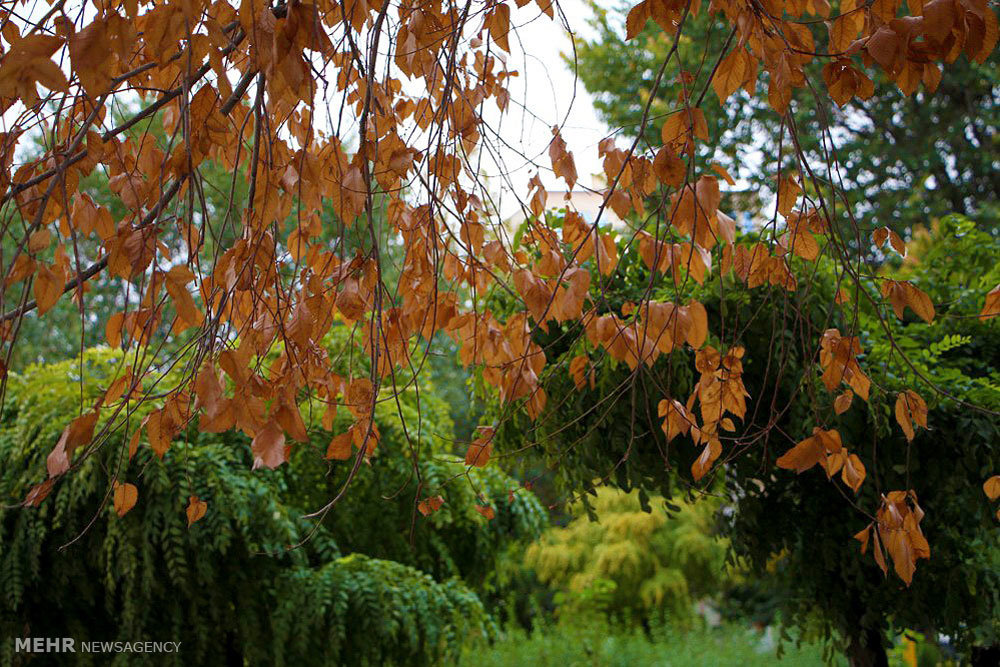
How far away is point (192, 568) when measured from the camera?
Answer: 261 centimetres

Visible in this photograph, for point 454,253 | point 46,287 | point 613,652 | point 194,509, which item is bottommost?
point 613,652

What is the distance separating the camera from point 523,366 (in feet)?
4.64

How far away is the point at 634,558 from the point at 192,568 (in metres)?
4.16

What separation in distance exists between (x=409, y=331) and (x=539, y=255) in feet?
1.76

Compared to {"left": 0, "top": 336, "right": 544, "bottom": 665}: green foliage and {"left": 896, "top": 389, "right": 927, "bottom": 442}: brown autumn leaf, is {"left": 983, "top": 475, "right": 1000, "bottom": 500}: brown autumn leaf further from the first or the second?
{"left": 0, "top": 336, "right": 544, "bottom": 665}: green foliage

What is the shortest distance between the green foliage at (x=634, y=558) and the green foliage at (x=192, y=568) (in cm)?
340

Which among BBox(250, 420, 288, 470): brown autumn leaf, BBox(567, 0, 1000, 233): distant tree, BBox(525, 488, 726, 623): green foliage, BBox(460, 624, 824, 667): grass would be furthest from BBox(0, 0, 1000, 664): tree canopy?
BBox(567, 0, 1000, 233): distant tree

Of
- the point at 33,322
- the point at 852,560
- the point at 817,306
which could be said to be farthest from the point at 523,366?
the point at 33,322

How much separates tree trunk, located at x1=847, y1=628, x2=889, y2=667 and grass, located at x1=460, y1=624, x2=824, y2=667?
220 cm

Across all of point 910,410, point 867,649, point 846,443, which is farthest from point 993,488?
point 867,649

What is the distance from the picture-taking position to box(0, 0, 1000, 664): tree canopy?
994 millimetres

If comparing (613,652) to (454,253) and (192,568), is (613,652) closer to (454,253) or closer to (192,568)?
(192,568)

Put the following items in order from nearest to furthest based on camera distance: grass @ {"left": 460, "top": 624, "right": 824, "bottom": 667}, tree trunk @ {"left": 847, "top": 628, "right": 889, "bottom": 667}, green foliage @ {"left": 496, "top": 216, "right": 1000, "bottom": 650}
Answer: green foliage @ {"left": 496, "top": 216, "right": 1000, "bottom": 650} → tree trunk @ {"left": 847, "top": 628, "right": 889, "bottom": 667} → grass @ {"left": 460, "top": 624, "right": 824, "bottom": 667}

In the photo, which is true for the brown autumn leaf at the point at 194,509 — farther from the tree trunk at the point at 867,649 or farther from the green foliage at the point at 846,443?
the tree trunk at the point at 867,649
